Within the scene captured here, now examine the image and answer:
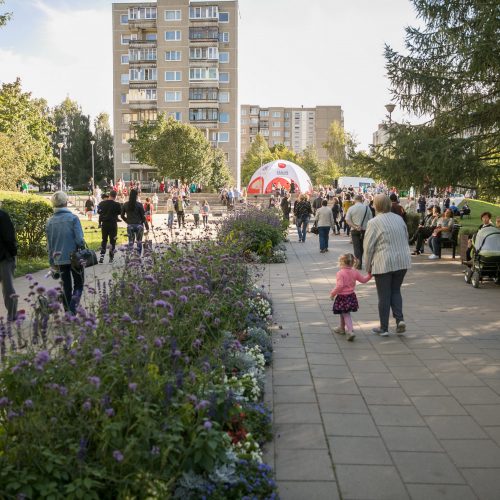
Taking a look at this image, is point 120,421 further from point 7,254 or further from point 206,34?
point 206,34

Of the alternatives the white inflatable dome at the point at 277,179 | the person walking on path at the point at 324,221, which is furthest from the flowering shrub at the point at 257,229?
the white inflatable dome at the point at 277,179

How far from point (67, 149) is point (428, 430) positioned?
9081 centimetres

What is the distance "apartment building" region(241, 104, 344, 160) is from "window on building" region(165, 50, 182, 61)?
276 ft

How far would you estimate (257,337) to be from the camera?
6941 mm

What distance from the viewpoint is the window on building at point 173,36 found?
81.7 metres

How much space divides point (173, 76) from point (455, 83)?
69004 millimetres

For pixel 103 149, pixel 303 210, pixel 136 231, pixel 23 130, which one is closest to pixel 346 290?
pixel 136 231

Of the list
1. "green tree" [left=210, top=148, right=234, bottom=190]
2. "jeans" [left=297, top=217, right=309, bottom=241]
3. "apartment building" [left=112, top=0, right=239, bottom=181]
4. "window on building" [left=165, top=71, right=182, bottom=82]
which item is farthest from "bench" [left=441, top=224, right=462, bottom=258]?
"window on building" [left=165, top=71, right=182, bottom=82]

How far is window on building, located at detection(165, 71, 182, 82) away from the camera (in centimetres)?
8238

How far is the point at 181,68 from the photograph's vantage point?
82375 mm

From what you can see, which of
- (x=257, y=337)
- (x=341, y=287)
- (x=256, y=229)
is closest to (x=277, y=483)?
(x=257, y=337)

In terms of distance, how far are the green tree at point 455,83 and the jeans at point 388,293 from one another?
8145 mm

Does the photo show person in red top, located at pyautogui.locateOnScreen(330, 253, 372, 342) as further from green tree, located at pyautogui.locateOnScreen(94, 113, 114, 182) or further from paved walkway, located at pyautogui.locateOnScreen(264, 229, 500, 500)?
green tree, located at pyautogui.locateOnScreen(94, 113, 114, 182)

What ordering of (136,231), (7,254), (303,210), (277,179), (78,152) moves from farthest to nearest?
(78,152)
(277,179)
(303,210)
(136,231)
(7,254)
